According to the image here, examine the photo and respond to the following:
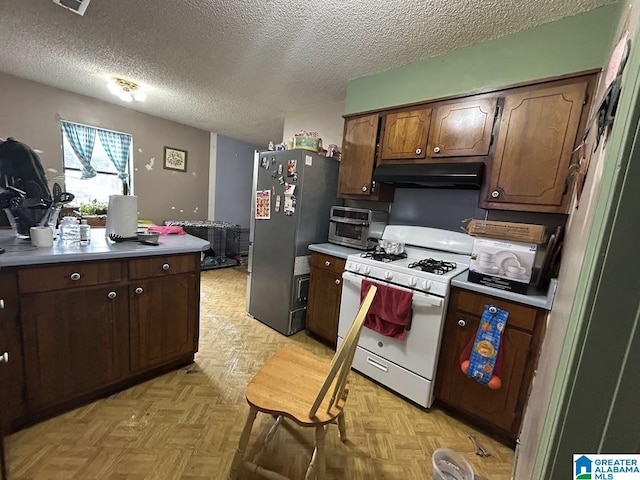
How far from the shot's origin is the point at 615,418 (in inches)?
17.2

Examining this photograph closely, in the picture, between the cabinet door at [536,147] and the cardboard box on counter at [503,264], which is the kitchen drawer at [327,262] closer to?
the cardboard box on counter at [503,264]

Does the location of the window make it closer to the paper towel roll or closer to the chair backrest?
the paper towel roll

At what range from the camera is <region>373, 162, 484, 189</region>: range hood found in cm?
187

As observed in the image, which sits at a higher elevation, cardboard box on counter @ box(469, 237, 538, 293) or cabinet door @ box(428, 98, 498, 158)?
cabinet door @ box(428, 98, 498, 158)

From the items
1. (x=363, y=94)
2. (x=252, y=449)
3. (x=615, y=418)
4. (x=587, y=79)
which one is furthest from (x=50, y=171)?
(x=587, y=79)

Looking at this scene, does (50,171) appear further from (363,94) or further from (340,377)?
(340,377)

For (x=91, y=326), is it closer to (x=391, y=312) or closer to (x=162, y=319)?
(x=162, y=319)

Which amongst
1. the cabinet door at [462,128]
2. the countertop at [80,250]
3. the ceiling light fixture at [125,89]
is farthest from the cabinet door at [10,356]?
the ceiling light fixture at [125,89]

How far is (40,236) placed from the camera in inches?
58.7

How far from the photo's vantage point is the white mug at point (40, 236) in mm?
1482

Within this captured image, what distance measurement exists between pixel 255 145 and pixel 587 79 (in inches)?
223

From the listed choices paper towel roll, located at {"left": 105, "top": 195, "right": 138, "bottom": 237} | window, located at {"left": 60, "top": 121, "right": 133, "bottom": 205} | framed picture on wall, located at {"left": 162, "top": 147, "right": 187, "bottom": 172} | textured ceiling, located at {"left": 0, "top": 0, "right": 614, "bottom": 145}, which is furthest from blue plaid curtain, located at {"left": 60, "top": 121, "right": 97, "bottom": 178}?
paper towel roll, located at {"left": 105, "top": 195, "right": 138, "bottom": 237}

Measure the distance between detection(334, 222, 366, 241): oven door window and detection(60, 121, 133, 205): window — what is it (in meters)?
3.25

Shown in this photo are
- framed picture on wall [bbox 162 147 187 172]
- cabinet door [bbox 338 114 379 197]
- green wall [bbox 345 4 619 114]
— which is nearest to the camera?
green wall [bbox 345 4 619 114]
